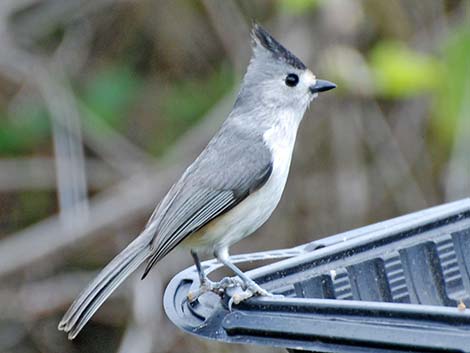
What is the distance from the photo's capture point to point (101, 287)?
3451mm

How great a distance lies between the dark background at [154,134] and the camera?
625 cm

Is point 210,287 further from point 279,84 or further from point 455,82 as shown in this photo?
point 455,82

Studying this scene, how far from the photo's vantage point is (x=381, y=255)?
3.25 m

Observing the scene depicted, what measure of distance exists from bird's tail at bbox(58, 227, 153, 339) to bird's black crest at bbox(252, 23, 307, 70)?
89cm

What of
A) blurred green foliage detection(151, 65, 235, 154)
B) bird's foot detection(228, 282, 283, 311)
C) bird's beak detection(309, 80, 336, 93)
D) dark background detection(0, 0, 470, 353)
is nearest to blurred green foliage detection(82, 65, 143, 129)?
dark background detection(0, 0, 470, 353)

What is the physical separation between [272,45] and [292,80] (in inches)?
9.0

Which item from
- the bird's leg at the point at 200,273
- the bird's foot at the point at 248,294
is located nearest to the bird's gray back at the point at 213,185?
the bird's leg at the point at 200,273

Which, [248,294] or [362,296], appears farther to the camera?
[362,296]

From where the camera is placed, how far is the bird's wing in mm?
3566

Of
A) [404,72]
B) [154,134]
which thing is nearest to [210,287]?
[404,72]

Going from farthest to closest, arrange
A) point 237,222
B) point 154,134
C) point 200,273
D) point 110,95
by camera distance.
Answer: point 154,134 < point 110,95 < point 237,222 < point 200,273

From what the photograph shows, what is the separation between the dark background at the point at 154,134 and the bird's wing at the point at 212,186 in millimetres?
2244

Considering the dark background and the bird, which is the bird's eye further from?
the dark background

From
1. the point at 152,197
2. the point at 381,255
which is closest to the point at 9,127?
the point at 152,197
